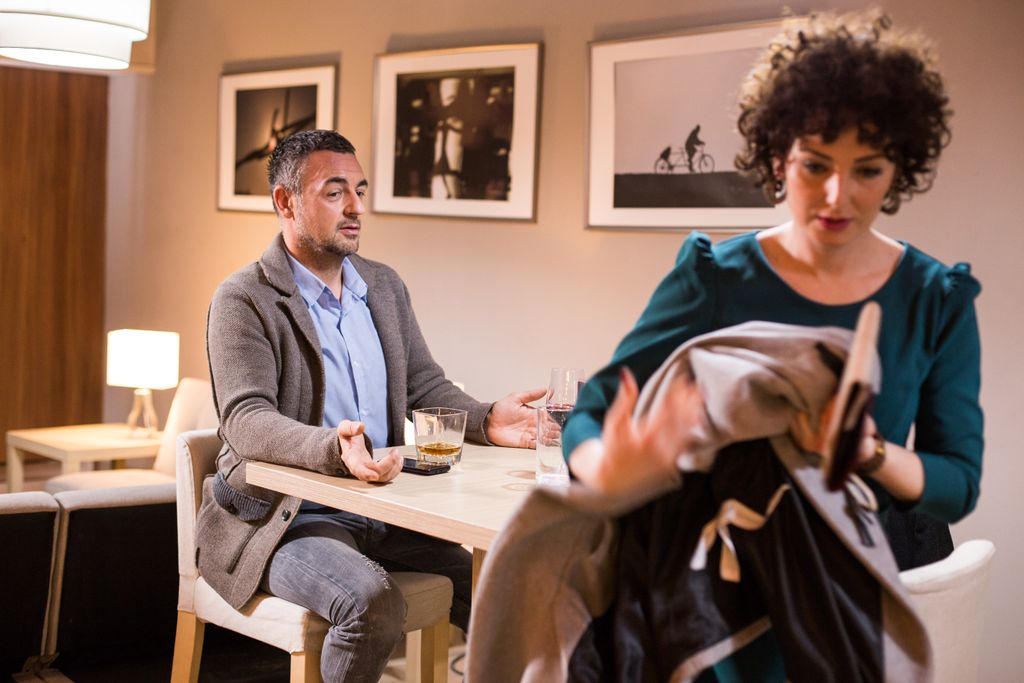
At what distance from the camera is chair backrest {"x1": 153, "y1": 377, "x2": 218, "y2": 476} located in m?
4.96

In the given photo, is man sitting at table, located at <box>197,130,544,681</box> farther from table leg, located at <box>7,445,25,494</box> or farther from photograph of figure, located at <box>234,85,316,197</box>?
table leg, located at <box>7,445,25,494</box>

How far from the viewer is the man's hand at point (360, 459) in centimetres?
235

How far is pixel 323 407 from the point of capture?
282 cm

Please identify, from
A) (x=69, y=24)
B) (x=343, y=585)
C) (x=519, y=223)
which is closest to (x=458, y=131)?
(x=519, y=223)

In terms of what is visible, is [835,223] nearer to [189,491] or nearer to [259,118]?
[189,491]

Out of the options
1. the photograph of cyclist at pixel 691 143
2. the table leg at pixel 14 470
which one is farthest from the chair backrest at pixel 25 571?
the photograph of cyclist at pixel 691 143

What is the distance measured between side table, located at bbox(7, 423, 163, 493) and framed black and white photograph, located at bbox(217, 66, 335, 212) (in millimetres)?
1290

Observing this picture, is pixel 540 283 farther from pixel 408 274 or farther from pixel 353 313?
pixel 353 313

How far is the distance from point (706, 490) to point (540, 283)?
330cm

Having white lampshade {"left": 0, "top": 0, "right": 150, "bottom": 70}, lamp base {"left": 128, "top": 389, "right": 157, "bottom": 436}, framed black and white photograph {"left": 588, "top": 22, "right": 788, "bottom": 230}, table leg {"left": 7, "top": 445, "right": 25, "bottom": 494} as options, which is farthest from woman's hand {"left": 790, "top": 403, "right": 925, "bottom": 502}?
table leg {"left": 7, "top": 445, "right": 25, "bottom": 494}

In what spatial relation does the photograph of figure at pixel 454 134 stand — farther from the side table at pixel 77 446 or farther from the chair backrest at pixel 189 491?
the chair backrest at pixel 189 491

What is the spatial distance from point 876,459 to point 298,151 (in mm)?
→ 2097

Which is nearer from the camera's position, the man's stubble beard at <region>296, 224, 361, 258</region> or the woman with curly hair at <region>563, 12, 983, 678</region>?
the woman with curly hair at <region>563, 12, 983, 678</region>

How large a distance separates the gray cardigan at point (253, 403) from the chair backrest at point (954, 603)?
4.69 ft
